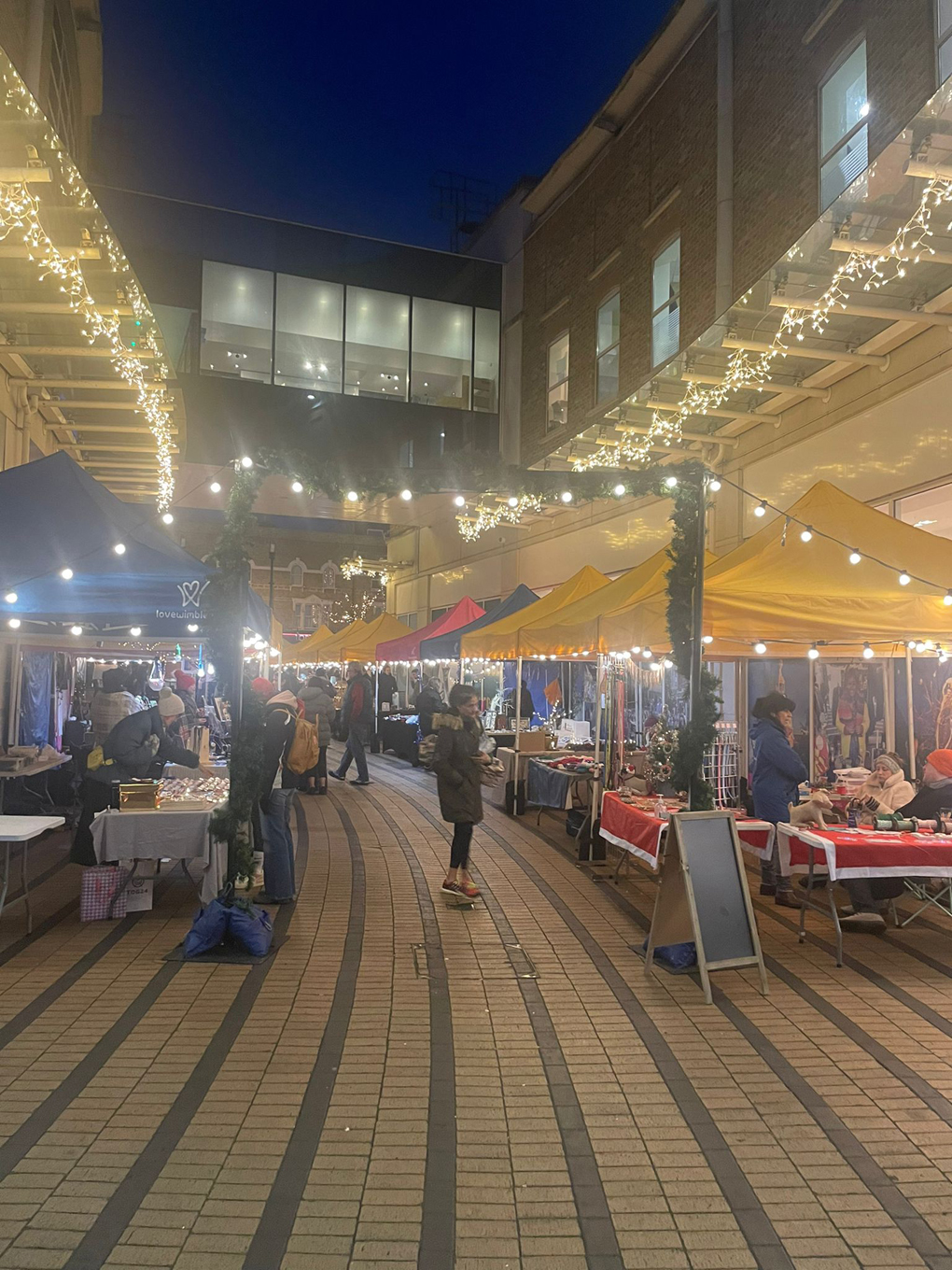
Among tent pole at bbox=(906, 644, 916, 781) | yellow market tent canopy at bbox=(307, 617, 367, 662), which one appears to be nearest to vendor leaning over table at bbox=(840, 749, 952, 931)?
tent pole at bbox=(906, 644, 916, 781)

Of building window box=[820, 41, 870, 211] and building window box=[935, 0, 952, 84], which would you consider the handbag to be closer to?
building window box=[820, 41, 870, 211]

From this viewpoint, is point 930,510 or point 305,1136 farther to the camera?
point 930,510

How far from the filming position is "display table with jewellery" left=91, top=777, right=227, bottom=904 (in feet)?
21.0

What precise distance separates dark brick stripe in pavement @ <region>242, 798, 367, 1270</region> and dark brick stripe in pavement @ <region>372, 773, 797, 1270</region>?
1154 millimetres

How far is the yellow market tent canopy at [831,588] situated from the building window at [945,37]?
392 centimetres

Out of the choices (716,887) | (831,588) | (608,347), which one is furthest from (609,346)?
(716,887)

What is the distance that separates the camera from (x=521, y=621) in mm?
12141

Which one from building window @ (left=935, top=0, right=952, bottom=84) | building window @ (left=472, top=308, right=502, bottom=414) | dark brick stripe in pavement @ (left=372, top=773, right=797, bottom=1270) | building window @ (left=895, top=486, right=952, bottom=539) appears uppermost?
building window @ (left=472, top=308, right=502, bottom=414)

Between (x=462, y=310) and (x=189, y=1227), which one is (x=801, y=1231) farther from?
(x=462, y=310)

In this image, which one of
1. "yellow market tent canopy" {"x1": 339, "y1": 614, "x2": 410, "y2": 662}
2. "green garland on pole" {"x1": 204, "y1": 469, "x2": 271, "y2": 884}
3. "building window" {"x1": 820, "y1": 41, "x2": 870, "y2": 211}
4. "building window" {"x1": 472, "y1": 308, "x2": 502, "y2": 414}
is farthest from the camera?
"building window" {"x1": 472, "y1": 308, "x2": 502, "y2": 414}

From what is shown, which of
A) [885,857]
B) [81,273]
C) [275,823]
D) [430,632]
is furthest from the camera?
[430,632]

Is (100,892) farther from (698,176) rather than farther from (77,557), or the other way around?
(698,176)

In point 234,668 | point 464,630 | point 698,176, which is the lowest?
point 234,668

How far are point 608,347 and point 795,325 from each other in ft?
22.3
